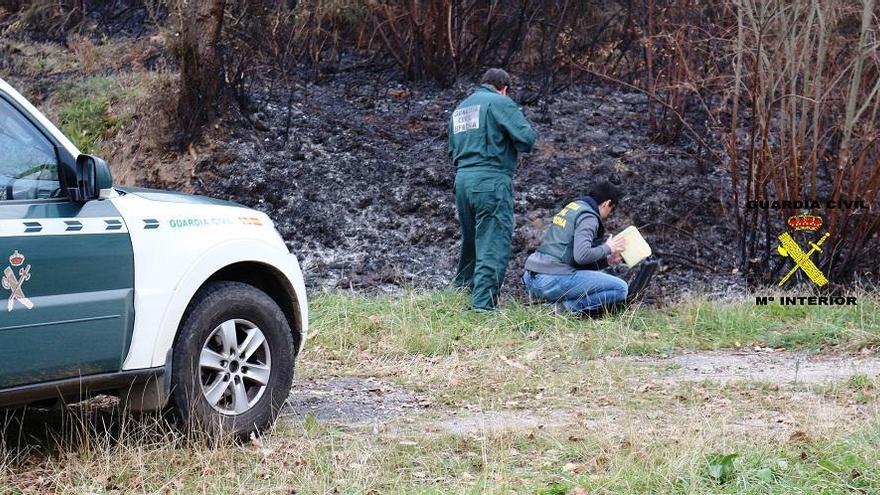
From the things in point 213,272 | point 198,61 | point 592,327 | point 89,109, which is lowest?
point 592,327

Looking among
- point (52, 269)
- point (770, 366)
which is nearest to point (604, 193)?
point (770, 366)

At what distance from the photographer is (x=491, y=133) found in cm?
871

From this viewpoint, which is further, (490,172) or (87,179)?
(490,172)

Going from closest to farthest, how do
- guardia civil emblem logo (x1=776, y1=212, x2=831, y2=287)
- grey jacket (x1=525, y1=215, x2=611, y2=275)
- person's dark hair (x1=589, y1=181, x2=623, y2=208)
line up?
grey jacket (x1=525, y1=215, x2=611, y2=275), person's dark hair (x1=589, y1=181, x2=623, y2=208), guardia civil emblem logo (x1=776, y1=212, x2=831, y2=287)

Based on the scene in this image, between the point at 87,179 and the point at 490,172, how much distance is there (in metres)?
4.57

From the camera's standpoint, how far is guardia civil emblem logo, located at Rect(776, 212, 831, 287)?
9.85 meters

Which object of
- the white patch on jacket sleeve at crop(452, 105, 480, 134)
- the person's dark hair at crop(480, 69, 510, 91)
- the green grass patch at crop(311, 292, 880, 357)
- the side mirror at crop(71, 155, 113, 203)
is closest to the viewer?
the side mirror at crop(71, 155, 113, 203)

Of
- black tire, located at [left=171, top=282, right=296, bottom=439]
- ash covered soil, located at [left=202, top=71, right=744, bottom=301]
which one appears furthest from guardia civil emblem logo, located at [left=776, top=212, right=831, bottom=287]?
black tire, located at [left=171, top=282, right=296, bottom=439]

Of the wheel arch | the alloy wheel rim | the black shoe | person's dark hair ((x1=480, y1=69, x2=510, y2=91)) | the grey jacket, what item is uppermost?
person's dark hair ((x1=480, y1=69, x2=510, y2=91))

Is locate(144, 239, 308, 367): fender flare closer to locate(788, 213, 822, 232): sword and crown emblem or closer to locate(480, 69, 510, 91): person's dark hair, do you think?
locate(480, 69, 510, 91): person's dark hair

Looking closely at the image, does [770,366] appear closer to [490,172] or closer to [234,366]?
[490,172]

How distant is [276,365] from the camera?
5.41m

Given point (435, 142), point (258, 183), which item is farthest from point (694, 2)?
point (258, 183)

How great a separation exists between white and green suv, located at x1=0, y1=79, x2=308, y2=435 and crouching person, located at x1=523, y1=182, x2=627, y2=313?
3.35 m
